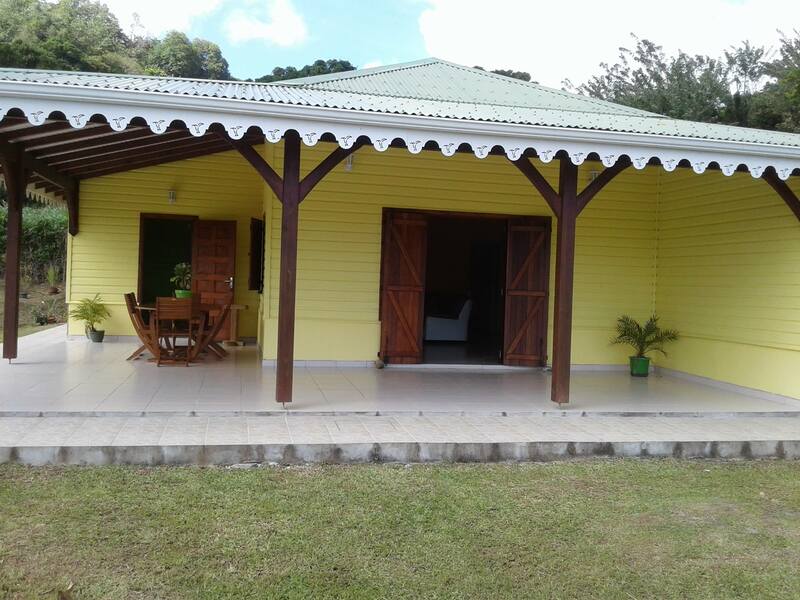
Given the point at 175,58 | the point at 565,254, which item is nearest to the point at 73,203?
the point at 565,254

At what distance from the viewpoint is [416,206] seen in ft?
27.9

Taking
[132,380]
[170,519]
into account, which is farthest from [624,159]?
[132,380]

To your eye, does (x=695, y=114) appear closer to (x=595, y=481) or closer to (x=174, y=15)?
(x=595, y=481)

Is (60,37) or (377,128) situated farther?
(60,37)

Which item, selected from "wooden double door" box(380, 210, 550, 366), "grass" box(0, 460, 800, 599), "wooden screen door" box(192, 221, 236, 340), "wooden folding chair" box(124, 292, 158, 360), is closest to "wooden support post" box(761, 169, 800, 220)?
"wooden double door" box(380, 210, 550, 366)

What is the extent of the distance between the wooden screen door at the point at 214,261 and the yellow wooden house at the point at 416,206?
54 millimetres

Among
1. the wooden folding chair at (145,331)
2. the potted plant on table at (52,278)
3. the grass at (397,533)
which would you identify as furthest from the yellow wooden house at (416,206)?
the potted plant on table at (52,278)

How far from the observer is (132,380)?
690cm

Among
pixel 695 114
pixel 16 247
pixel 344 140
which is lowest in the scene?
pixel 16 247

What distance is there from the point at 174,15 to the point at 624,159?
194 ft

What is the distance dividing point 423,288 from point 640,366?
110 inches

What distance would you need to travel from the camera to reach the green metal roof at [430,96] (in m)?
5.35

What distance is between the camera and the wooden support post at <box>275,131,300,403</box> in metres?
5.62

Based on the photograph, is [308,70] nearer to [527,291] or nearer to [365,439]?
[527,291]
